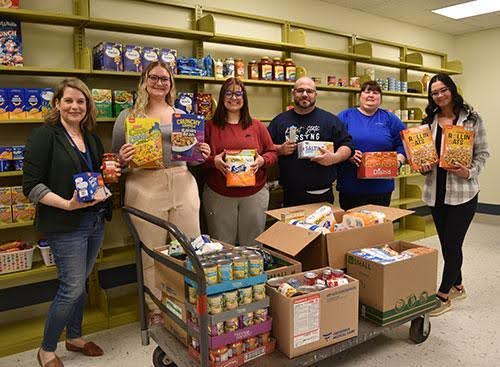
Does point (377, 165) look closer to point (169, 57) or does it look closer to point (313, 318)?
point (313, 318)

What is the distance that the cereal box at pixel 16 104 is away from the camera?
2.60m

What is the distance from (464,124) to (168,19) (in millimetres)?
2460

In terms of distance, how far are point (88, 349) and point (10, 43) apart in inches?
76.9

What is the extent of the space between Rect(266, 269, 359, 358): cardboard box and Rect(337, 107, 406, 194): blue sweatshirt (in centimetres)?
125

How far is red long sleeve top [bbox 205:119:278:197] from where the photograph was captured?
2.85 meters

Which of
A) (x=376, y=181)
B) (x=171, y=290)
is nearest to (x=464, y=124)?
(x=376, y=181)

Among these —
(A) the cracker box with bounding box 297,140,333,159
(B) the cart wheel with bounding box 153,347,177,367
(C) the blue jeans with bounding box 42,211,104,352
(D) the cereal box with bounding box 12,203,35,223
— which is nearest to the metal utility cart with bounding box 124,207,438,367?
(B) the cart wheel with bounding box 153,347,177,367

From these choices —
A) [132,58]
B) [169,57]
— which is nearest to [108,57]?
[132,58]

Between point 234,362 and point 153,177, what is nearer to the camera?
point 234,362

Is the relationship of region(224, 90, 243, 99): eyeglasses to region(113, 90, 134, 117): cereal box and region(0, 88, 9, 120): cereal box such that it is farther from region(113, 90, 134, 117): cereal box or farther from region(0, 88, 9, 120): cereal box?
region(0, 88, 9, 120): cereal box

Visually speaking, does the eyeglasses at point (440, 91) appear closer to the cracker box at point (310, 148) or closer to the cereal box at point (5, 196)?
the cracker box at point (310, 148)

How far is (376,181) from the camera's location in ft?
10.6

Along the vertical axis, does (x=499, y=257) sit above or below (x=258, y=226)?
below

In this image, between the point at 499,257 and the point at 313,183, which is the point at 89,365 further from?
the point at 499,257
